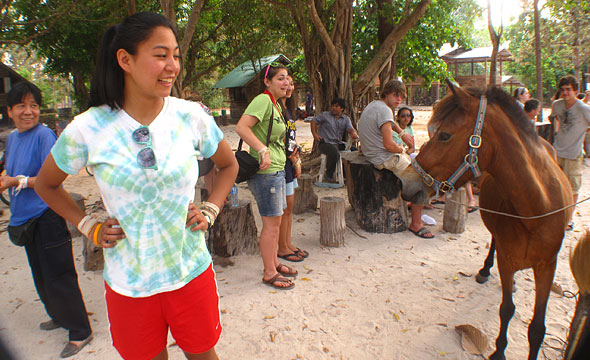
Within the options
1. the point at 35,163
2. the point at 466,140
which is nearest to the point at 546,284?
the point at 466,140

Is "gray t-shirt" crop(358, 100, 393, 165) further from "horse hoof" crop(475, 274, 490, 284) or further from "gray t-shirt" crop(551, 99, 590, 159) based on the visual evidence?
"gray t-shirt" crop(551, 99, 590, 159)

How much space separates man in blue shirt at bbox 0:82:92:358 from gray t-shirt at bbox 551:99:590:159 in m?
6.23

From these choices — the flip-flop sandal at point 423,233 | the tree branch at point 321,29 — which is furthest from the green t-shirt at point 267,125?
the tree branch at point 321,29

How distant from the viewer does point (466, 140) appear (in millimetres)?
2182

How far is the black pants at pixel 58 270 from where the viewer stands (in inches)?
108

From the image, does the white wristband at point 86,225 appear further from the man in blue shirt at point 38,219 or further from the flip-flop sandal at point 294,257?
the flip-flop sandal at point 294,257

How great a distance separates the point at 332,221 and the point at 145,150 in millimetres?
3608

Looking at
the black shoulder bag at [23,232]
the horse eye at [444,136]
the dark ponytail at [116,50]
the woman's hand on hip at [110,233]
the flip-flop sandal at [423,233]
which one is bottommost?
the flip-flop sandal at [423,233]

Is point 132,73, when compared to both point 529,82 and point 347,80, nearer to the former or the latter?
point 347,80

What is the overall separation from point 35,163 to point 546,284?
3.73 metres

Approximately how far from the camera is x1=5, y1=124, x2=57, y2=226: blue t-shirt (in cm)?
266

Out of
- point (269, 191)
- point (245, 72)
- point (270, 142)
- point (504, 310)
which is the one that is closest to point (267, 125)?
point (270, 142)

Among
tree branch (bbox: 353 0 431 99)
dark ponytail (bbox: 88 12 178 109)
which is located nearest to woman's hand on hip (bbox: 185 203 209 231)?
dark ponytail (bbox: 88 12 178 109)

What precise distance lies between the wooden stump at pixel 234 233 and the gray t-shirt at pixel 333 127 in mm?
3786
